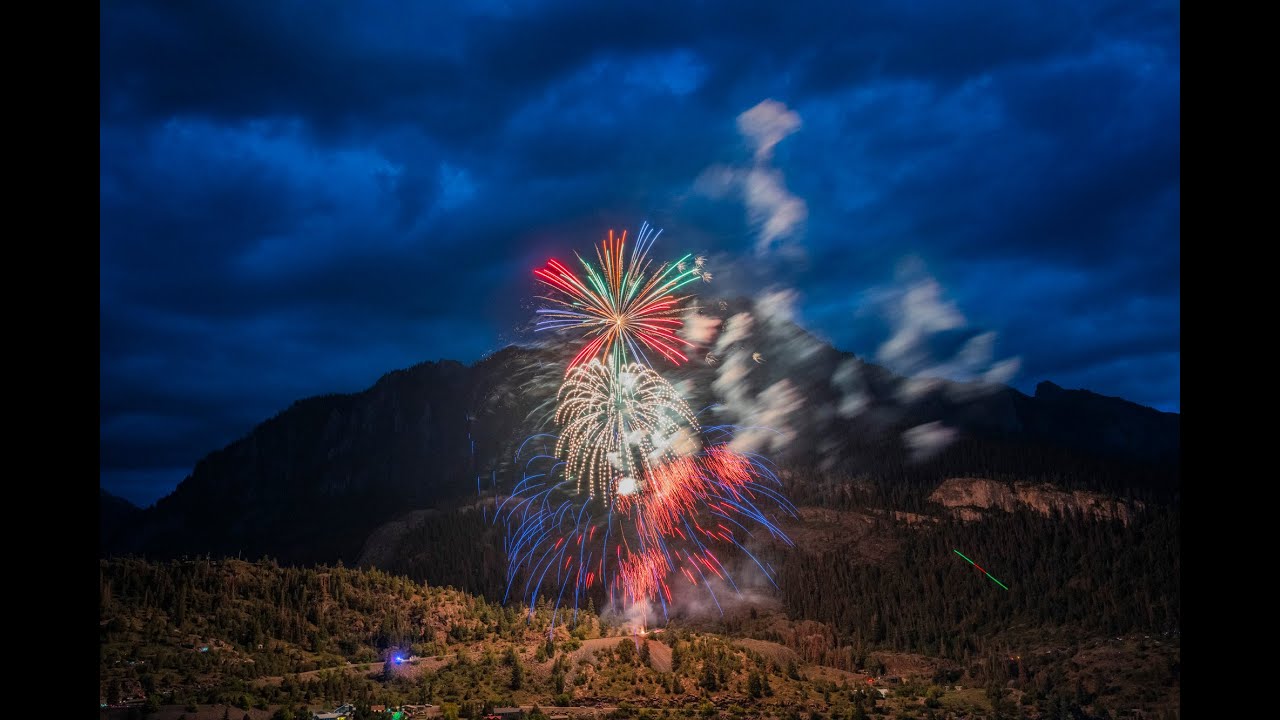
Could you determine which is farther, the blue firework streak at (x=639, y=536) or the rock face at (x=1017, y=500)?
the rock face at (x=1017, y=500)

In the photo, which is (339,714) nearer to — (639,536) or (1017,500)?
(639,536)

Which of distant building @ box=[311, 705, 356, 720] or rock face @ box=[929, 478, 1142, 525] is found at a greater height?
rock face @ box=[929, 478, 1142, 525]

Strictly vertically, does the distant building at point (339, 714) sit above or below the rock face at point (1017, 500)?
below

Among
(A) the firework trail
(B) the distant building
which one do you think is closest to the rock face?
(A) the firework trail

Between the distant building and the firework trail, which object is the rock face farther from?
the distant building

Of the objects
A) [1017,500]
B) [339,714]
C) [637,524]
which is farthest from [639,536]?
[339,714]

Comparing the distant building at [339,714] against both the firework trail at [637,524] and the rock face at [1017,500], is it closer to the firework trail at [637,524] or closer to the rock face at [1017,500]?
the firework trail at [637,524]

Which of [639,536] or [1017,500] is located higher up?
[1017,500]

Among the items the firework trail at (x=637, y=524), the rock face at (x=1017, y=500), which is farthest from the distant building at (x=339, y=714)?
the rock face at (x=1017, y=500)
